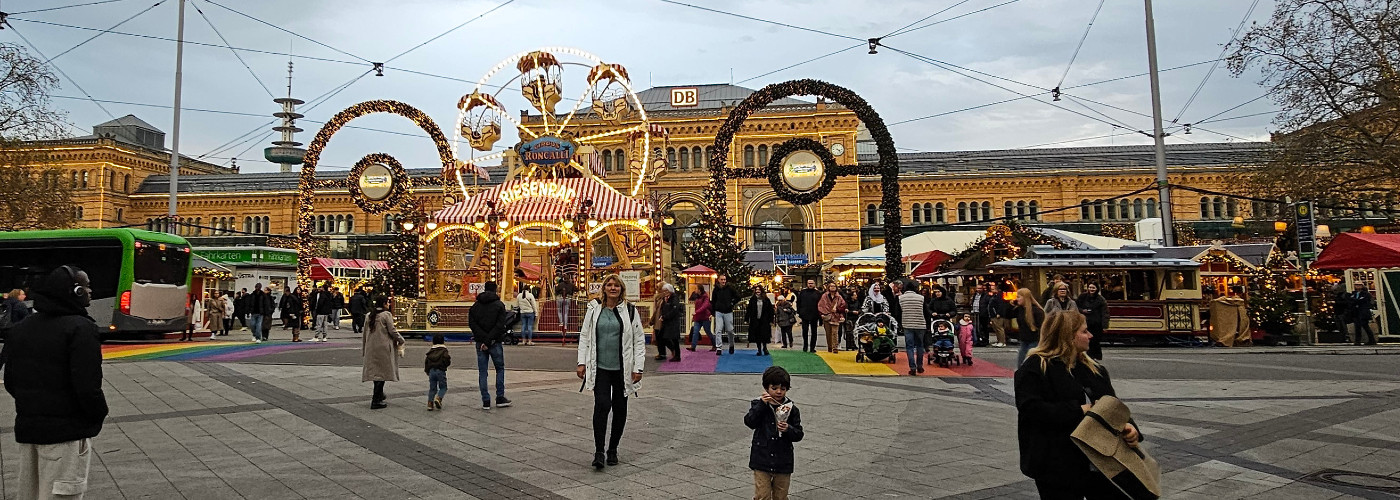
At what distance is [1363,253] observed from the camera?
17.7m

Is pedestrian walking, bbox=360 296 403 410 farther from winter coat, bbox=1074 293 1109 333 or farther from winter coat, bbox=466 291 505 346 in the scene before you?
winter coat, bbox=1074 293 1109 333

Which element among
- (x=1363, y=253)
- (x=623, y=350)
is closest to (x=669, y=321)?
(x=623, y=350)

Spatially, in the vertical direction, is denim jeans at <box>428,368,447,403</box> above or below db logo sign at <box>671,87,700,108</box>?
below

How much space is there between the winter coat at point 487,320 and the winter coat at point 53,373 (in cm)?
496

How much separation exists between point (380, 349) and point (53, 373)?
201 inches

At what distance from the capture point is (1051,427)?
341cm

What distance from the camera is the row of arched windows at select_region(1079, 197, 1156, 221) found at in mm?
46094

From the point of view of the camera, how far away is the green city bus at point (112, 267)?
61.2ft

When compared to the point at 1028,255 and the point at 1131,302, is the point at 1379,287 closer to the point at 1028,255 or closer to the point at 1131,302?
the point at 1131,302

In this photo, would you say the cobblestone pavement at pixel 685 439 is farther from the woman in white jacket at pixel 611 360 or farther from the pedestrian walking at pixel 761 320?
the pedestrian walking at pixel 761 320

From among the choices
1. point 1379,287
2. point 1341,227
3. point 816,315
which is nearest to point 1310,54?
point 1379,287

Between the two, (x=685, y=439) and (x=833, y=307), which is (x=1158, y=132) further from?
(x=685, y=439)

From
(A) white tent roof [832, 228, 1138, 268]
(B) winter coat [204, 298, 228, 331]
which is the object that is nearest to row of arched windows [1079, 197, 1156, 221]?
(A) white tent roof [832, 228, 1138, 268]

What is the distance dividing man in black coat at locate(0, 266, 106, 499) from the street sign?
24.8 meters
